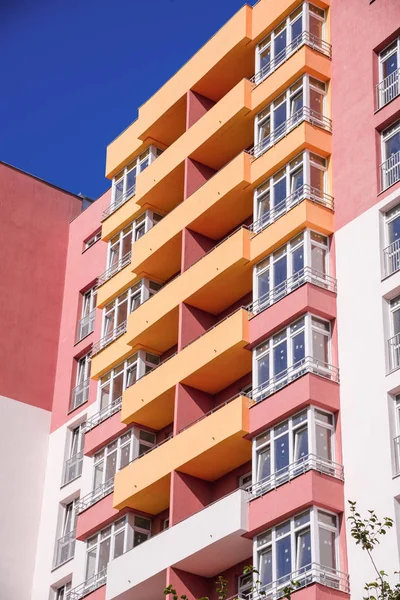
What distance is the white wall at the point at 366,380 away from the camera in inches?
1114

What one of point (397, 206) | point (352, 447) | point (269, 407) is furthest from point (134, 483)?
point (397, 206)

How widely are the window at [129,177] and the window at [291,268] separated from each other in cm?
1007

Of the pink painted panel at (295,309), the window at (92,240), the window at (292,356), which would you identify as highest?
the window at (92,240)

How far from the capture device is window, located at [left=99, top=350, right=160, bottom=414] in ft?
130

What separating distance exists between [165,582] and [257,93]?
1565 cm

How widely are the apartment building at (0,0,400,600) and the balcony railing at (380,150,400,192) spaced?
66 millimetres

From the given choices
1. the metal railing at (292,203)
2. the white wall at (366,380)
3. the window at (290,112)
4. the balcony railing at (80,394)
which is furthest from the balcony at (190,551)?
the window at (290,112)

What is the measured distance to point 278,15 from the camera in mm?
38844

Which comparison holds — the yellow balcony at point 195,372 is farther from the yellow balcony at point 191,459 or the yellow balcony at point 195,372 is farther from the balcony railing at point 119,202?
the balcony railing at point 119,202

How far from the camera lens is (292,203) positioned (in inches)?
1375

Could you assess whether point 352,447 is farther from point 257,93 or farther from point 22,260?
point 22,260

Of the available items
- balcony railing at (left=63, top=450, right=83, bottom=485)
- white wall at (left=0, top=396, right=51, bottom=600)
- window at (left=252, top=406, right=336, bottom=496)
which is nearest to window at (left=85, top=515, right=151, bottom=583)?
white wall at (left=0, top=396, right=51, bottom=600)

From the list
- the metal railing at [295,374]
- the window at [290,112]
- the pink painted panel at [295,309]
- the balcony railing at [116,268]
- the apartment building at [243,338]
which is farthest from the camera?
the balcony railing at [116,268]

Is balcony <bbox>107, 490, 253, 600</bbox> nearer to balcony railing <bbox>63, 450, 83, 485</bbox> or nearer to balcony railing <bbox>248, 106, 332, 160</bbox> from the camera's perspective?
balcony railing <bbox>63, 450, 83, 485</bbox>
